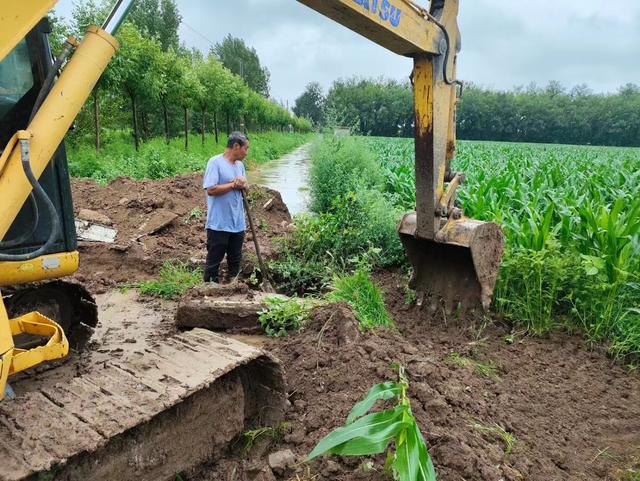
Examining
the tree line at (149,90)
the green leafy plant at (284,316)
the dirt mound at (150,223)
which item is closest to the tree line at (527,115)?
the tree line at (149,90)

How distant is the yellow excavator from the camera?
2090 mm

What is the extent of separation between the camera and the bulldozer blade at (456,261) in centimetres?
405

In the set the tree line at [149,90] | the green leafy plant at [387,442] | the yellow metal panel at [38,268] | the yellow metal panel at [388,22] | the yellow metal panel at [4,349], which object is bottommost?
the green leafy plant at [387,442]

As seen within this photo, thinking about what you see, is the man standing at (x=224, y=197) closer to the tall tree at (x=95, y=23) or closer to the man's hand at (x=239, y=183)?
the man's hand at (x=239, y=183)

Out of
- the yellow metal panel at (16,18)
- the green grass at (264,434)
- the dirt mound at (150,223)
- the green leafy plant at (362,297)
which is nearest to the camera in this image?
the yellow metal panel at (16,18)

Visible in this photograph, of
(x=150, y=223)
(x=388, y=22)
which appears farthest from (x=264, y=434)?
(x=150, y=223)

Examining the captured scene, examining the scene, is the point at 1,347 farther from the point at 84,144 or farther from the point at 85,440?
the point at 84,144

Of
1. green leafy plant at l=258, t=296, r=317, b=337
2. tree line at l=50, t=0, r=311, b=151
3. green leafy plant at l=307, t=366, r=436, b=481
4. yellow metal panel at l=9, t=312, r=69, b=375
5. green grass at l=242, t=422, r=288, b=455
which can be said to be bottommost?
green grass at l=242, t=422, r=288, b=455

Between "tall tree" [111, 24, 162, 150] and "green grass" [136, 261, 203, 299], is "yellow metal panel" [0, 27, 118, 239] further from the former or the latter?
"tall tree" [111, 24, 162, 150]

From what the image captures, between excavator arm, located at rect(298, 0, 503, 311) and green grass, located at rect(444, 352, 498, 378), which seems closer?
excavator arm, located at rect(298, 0, 503, 311)

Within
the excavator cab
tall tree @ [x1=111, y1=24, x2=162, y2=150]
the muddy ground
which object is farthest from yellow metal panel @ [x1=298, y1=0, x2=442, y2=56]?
tall tree @ [x1=111, y1=24, x2=162, y2=150]

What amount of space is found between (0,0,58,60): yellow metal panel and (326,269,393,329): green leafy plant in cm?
300

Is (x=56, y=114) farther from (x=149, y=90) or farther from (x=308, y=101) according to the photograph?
(x=308, y=101)

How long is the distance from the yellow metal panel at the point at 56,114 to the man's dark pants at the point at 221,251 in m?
2.90
